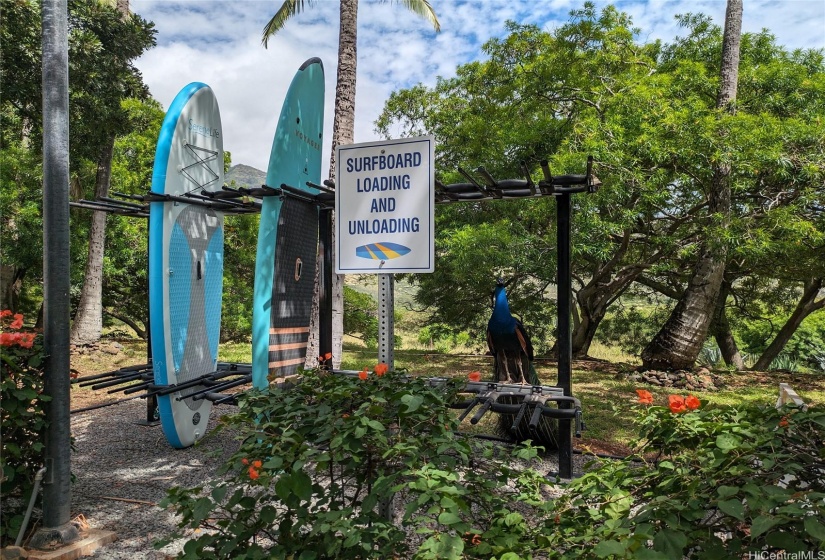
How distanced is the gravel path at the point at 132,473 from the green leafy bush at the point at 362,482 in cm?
25

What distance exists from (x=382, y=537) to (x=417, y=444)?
0.99 ft

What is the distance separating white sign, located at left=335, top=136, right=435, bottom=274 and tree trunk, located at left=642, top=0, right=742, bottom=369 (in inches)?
275

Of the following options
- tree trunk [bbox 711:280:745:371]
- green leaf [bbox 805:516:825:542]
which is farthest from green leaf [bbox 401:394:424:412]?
tree trunk [bbox 711:280:745:371]

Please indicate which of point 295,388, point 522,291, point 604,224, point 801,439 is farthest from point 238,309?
point 801,439

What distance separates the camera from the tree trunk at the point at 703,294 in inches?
324

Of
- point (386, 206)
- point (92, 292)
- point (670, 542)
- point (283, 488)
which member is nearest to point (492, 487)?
point (670, 542)

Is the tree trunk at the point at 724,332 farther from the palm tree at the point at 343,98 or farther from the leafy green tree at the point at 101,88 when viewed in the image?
the leafy green tree at the point at 101,88

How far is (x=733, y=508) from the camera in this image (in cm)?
131

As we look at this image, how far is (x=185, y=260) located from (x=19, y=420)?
2.30m

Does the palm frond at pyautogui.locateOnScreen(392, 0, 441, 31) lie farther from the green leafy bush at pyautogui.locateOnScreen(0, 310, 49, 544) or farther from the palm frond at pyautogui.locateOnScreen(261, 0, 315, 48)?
the green leafy bush at pyautogui.locateOnScreen(0, 310, 49, 544)

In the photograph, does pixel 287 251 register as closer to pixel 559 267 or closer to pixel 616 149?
pixel 559 267

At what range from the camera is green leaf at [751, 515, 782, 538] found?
122 cm

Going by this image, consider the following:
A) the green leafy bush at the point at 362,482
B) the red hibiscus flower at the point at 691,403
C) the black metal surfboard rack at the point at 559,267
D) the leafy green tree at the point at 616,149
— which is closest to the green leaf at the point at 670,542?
the green leafy bush at the point at 362,482

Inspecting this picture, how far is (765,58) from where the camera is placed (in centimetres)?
1041
